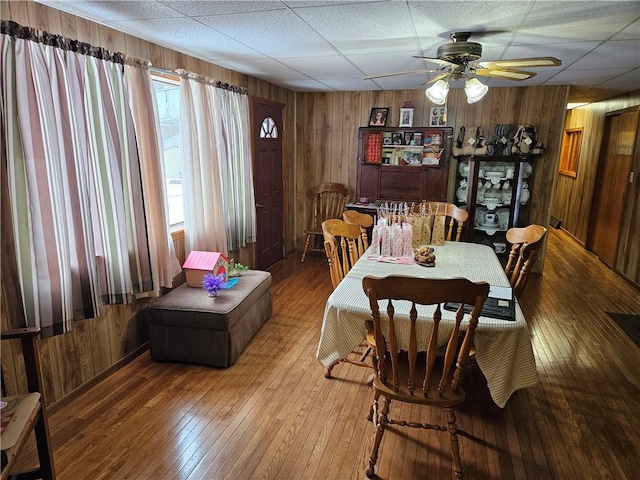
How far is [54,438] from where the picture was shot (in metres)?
2.13

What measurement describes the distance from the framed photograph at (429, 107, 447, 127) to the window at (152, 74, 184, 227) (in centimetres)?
302

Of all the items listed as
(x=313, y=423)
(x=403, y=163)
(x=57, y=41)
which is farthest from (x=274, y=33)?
(x=403, y=163)

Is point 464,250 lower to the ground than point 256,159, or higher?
lower

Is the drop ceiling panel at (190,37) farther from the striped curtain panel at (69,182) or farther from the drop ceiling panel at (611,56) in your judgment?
the drop ceiling panel at (611,56)

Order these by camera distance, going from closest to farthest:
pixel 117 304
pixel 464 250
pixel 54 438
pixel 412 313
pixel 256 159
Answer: pixel 412 313
pixel 54 438
pixel 117 304
pixel 464 250
pixel 256 159

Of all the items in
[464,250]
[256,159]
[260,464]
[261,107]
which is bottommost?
[260,464]

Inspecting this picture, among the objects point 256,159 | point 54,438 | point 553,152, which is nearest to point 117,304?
point 54,438

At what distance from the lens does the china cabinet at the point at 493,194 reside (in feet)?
15.8

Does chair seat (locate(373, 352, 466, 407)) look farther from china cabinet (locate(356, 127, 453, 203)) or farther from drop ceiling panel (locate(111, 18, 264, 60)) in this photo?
china cabinet (locate(356, 127, 453, 203))

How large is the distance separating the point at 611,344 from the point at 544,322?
1.69 feet

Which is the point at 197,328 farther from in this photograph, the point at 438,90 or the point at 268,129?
the point at 268,129

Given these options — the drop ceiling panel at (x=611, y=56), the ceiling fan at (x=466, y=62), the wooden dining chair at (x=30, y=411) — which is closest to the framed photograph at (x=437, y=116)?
the drop ceiling panel at (x=611, y=56)

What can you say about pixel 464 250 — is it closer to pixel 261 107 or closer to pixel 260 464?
pixel 260 464

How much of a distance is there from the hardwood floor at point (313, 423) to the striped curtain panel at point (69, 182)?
24.2 inches
